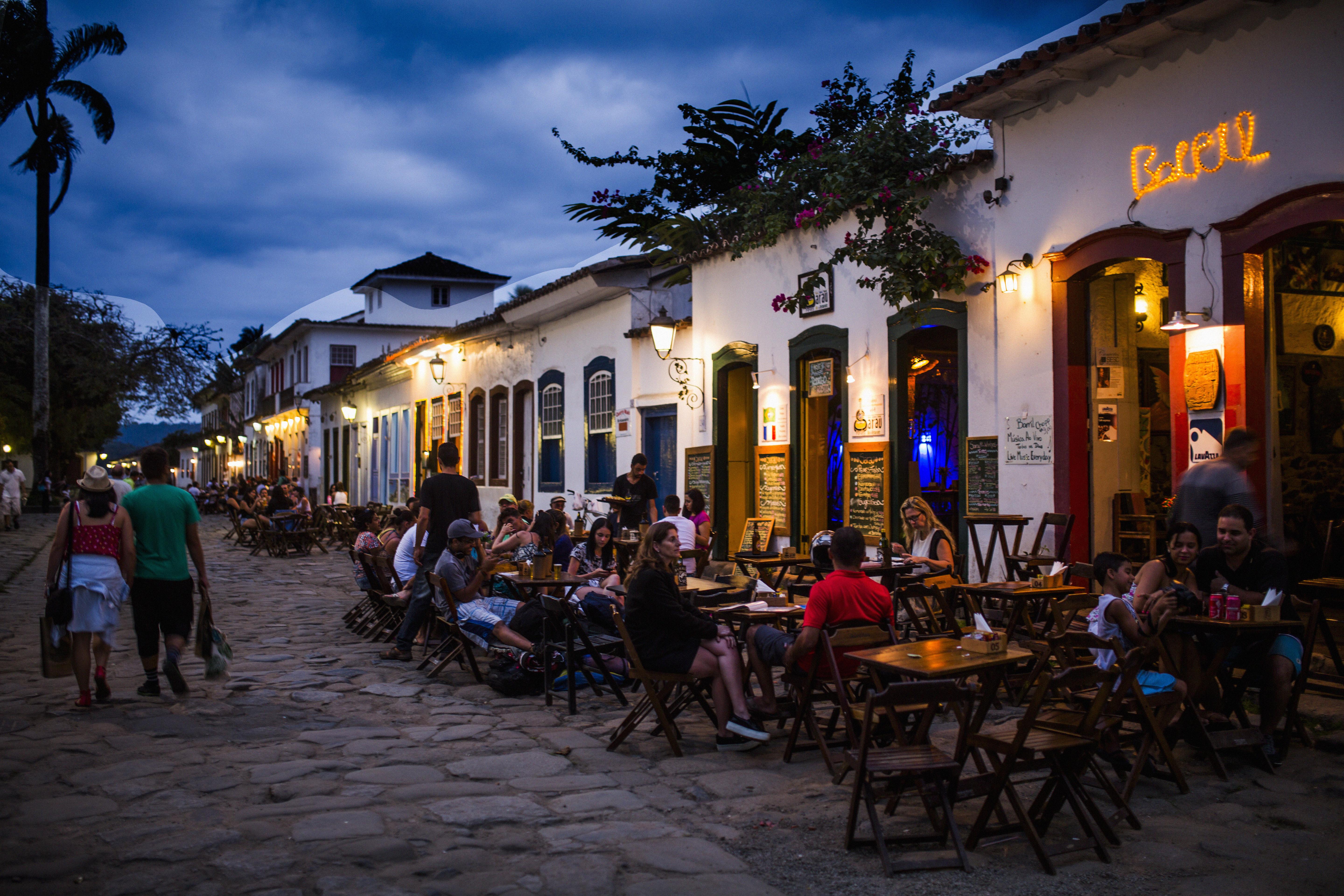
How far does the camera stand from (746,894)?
11.9ft

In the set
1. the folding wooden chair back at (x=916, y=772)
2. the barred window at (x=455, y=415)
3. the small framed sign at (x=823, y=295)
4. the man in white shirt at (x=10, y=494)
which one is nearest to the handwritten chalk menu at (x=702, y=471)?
the small framed sign at (x=823, y=295)

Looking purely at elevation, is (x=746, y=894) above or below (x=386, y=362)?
below

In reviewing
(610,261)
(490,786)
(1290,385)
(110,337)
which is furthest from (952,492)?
(110,337)

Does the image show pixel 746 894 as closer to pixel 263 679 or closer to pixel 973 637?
pixel 973 637

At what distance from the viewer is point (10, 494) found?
77.9 feet

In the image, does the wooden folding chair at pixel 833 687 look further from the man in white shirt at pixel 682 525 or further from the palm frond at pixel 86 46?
the palm frond at pixel 86 46

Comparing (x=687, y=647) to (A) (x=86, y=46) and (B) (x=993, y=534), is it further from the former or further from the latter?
(A) (x=86, y=46)

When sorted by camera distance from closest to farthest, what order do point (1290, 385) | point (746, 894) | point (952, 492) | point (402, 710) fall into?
point (746, 894)
point (402, 710)
point (1290, 385)
point (952, 492)

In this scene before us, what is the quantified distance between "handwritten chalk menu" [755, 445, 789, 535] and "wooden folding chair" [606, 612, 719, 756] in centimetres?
684

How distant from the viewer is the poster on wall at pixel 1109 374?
9.11 metres

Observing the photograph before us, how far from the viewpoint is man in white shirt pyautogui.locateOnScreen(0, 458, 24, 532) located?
23500 millimetres

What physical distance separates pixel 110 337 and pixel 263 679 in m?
24.2

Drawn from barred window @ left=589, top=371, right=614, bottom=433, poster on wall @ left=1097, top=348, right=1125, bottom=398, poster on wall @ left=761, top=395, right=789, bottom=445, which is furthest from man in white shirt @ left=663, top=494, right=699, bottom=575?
barred window @ left=589, top=371, right=614, bottom=433

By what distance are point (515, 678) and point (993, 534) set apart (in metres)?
4.53
